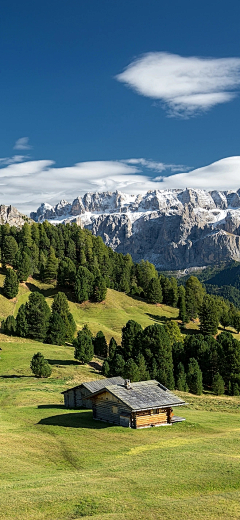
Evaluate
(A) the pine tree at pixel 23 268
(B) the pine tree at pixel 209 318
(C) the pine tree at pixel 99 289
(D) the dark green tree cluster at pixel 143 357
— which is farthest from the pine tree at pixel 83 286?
(D) the dark green tree cluster at pixel 143 357

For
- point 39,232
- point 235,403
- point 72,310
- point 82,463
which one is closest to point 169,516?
point 82,463

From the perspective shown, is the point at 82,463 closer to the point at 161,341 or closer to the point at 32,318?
the point at 161,341

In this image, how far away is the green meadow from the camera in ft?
77.3

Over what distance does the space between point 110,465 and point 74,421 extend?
16.2 metres

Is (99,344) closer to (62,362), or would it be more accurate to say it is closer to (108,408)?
(62,362)

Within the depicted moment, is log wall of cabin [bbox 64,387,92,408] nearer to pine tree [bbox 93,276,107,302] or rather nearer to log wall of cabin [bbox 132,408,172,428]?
log wall of cabin [bbox 132,408,172,428]

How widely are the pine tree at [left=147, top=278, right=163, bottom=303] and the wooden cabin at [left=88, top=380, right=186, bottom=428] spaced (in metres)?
96.6

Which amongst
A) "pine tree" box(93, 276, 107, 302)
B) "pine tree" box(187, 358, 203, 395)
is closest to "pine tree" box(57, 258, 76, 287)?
"pine tree" box(93, 276, 107, 302)

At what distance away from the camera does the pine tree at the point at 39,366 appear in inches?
2859

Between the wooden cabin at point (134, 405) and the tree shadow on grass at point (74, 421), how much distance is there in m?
1.20

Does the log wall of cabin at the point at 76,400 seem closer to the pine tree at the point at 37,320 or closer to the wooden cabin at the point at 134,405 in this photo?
the wooden cabin at the point at 134,405

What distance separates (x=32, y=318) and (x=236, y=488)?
77434 millimetres

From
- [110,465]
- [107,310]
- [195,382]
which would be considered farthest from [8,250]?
[110,465]

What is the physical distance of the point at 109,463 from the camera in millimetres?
34000
